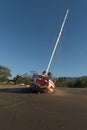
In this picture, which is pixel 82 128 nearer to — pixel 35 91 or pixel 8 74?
pixel 35 91

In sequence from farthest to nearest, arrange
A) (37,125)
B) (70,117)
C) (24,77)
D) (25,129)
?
(24,77) < (70,117) < (37,125) < (25,129)

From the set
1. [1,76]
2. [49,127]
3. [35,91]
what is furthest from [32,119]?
[1,76]

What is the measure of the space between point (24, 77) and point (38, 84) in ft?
311

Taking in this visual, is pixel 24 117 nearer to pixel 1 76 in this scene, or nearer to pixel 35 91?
pixel 35 91

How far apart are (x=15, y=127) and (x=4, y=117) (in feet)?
5.18

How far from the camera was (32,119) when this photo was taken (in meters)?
9.42

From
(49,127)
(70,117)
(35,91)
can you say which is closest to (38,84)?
(35,91)

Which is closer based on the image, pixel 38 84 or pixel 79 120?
pixel 79 120

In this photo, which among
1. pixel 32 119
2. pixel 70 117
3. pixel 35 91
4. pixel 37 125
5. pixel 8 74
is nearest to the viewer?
pixel 37 125

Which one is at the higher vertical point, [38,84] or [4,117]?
[38,84]

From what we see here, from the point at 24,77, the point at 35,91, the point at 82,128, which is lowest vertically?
the point at 82,128

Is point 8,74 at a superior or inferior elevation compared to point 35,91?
superior

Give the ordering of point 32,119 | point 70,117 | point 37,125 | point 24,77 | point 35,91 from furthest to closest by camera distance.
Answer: point 24,77 → point 35,91 → point 70,117 → point 32,119 → point 37,125

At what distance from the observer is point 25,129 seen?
7934mm
